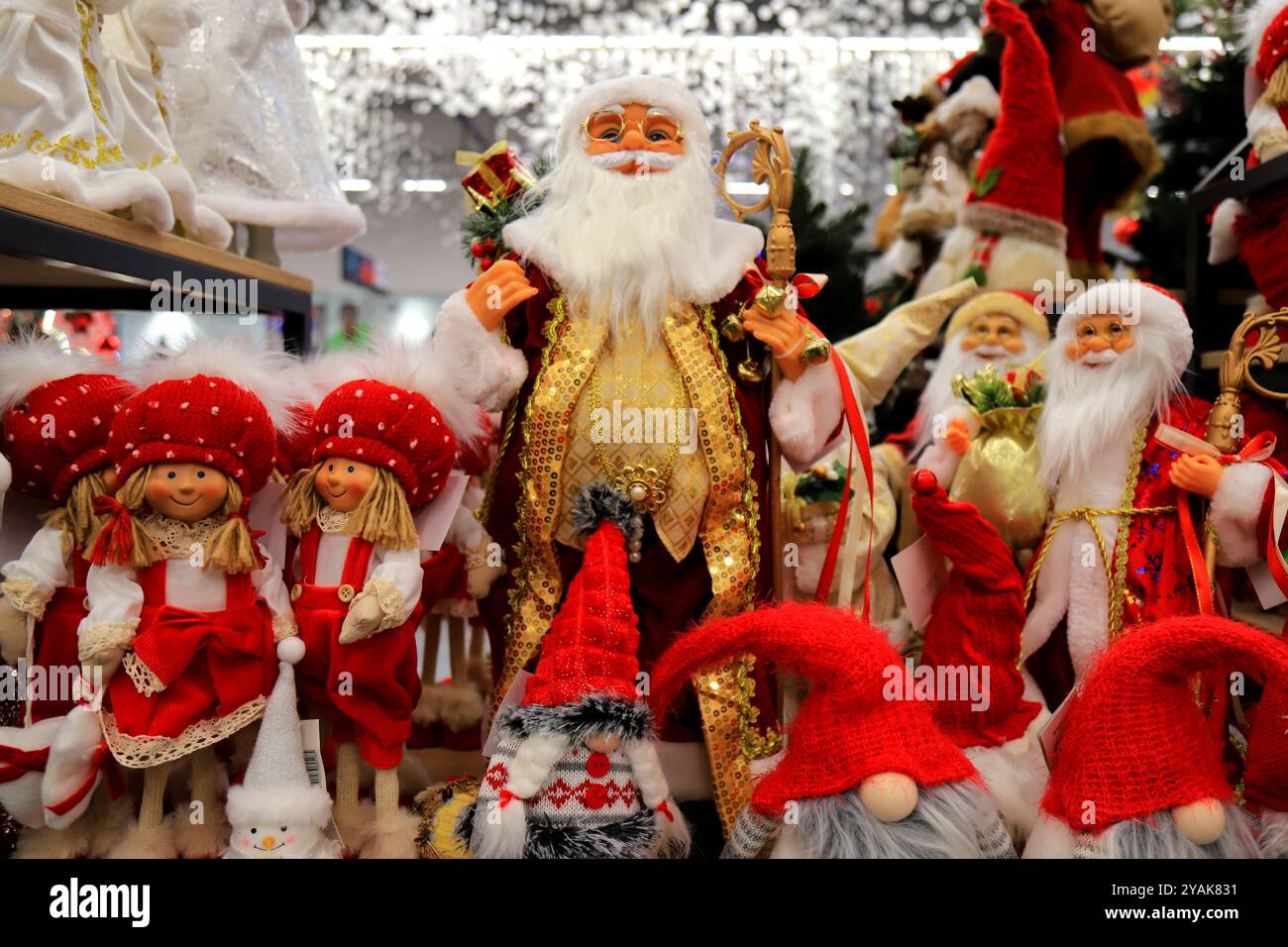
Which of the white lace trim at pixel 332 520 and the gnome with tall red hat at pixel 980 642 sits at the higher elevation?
the white lace trim at pixel 332 520

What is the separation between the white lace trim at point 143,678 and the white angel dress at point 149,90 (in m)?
1.03

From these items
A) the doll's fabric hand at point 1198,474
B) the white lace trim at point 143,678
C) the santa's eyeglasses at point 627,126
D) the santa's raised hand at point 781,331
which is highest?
the santa's eyeglasses at point 627,126

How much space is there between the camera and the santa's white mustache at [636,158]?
6.95 ft

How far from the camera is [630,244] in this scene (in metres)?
2.08

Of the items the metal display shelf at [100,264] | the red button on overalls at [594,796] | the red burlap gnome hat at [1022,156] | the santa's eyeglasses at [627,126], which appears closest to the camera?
the red button on overalls at [594,796]

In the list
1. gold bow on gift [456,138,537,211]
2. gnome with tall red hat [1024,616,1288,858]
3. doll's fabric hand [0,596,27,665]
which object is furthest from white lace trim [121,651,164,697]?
gnome with tall red hat [1024,616,1288,858]

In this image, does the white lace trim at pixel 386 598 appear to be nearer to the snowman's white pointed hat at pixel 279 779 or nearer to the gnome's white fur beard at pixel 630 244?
the snowman's white pointed hat at pixel 279 779

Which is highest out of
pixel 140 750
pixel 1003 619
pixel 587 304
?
pixel 587 304

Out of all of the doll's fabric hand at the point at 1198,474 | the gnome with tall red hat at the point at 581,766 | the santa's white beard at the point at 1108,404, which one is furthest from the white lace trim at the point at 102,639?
the doll's fabric hand at the point at 1198,474
